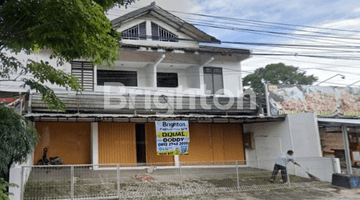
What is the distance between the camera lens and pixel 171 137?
11594mm

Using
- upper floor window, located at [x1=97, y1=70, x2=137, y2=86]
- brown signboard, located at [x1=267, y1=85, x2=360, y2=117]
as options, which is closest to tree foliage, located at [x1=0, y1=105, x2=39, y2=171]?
upper floor window, located at [x1=97, y1=70, x2=137, y2=86]

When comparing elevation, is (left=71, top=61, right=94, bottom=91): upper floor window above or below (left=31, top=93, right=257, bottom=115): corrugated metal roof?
above

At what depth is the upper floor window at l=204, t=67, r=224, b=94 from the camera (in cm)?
1689

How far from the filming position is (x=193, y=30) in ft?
56.0

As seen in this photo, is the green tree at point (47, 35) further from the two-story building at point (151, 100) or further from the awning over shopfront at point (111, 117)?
the two-story building at point (151, 100)

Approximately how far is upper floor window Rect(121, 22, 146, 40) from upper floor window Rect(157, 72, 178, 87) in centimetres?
244

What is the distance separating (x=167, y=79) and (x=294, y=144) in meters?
7.93

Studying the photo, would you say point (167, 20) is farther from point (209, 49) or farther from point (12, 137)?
point (12, 137)

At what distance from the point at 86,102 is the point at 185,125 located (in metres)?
4.50

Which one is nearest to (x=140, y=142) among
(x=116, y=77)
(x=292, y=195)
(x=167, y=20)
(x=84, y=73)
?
(x=116, y=77)

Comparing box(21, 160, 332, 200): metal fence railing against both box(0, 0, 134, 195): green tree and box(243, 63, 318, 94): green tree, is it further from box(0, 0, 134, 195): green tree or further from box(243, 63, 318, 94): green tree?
box(243, 63, 318, 94): green tree

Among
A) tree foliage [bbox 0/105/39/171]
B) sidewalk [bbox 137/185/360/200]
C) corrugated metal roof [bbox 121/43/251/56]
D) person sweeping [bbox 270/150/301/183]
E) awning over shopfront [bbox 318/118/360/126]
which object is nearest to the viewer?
tree foliage [bbox 0/105/39/171]

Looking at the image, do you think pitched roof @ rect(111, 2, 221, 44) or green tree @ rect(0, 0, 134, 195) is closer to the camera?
green tree @ rect(0, 0, 134, 195)

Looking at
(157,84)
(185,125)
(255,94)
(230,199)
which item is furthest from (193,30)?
(230,199)
